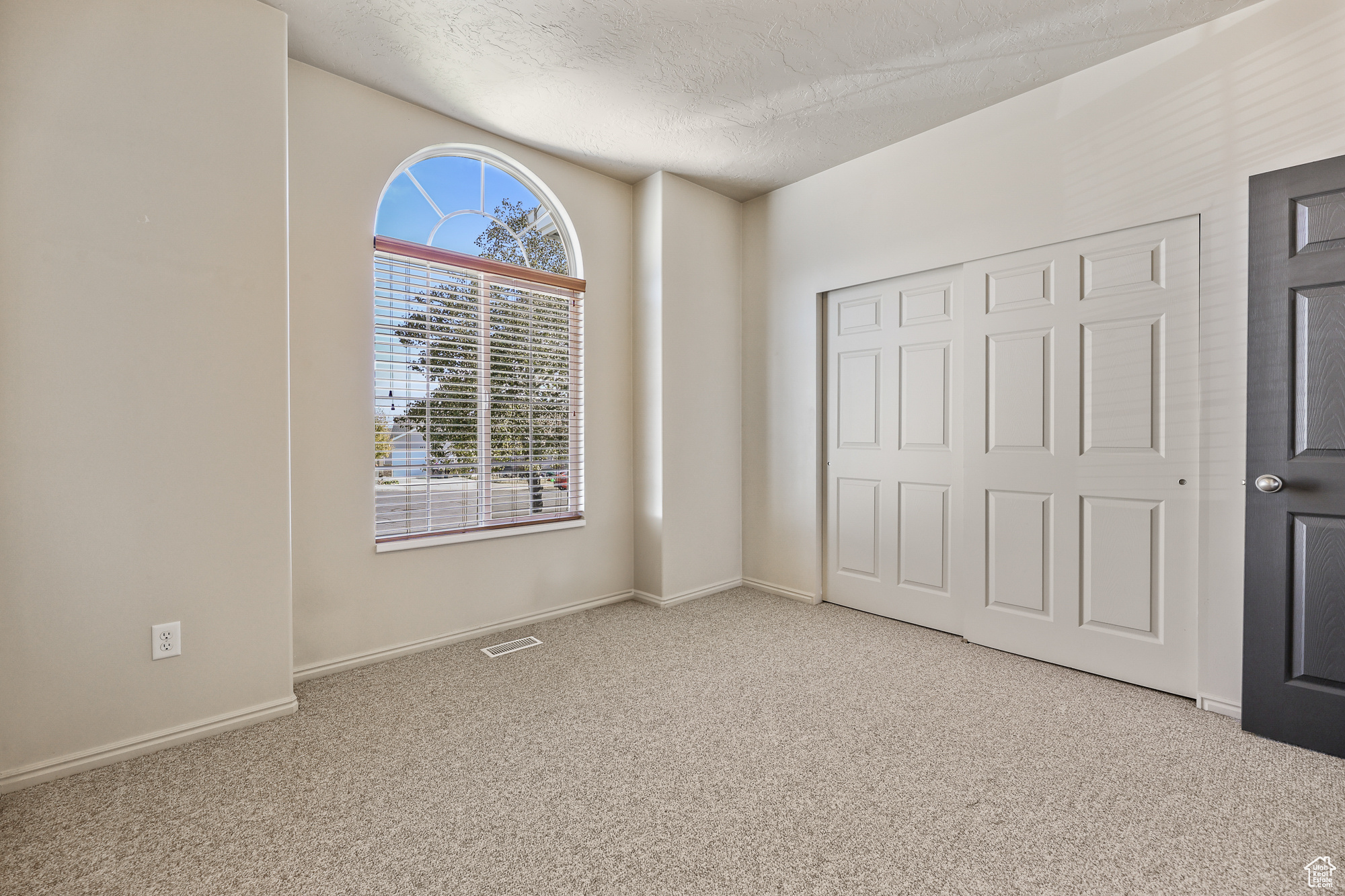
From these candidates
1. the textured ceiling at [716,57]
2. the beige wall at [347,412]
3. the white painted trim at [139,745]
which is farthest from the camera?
the beige wall at [347,412]

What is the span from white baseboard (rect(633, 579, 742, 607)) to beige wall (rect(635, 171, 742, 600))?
0.01 metres

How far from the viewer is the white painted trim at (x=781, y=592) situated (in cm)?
388

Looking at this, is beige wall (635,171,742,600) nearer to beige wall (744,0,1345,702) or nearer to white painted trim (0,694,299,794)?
beige wall (744,0,1345,702)

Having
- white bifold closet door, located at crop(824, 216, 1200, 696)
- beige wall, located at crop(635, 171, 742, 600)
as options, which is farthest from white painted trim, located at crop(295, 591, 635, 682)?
white bifold closet door, located at crop(824, 216, 1200, 696)

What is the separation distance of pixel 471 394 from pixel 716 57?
197 cm

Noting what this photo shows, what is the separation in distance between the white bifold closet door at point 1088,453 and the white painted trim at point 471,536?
2.24m

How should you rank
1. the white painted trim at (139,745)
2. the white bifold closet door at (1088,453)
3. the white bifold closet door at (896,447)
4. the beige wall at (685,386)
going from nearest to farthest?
the white painted trim at (139,745) < the white bifold closet door at (1088,453) < the white bifold closet door at (896,447) < the beige wall at (685,386)

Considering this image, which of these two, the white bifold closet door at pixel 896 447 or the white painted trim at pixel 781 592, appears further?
the white painted trim at pixel 781 592

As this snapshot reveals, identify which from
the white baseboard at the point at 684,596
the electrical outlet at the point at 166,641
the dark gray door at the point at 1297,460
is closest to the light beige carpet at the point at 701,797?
the dark gray door at the point at 1297,460

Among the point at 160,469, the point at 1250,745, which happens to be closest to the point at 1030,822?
the point at 1250,745

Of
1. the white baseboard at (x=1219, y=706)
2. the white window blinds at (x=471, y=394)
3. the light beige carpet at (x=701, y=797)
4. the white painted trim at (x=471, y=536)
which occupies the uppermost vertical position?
the white window blinds at (x=471, y=394)

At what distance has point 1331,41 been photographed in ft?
6.91

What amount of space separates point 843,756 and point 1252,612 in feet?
5.15

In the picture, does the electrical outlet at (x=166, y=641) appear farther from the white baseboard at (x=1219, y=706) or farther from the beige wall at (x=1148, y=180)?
the white baseboard at (x=1219, y=706)
